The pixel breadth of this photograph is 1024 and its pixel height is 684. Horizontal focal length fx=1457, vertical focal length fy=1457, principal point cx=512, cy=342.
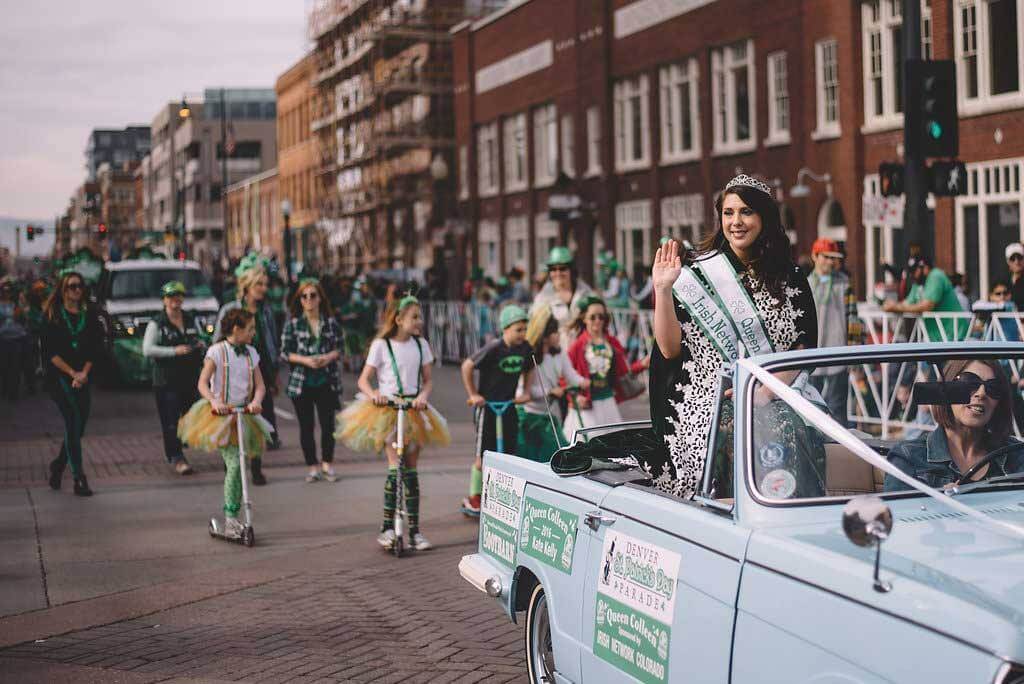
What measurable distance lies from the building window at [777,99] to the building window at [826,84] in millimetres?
1504

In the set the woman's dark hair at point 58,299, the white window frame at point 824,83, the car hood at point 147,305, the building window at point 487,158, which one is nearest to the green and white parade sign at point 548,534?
the woman's dark hair at point 58,299

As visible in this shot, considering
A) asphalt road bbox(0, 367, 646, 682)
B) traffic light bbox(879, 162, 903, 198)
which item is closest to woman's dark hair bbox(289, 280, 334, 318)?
asphalt road bbox(0, 367, 646, 682)

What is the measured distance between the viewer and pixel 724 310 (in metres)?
5.36

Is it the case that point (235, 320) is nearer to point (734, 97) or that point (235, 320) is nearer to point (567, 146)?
point (734, 97)

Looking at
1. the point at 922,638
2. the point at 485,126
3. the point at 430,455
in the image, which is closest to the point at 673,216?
the point at 485,126

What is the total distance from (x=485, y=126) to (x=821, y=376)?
46.3 metres

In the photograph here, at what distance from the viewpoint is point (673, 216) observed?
3594 centimetres

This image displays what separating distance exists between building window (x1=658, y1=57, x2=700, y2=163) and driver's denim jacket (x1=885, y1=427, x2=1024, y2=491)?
3065cm

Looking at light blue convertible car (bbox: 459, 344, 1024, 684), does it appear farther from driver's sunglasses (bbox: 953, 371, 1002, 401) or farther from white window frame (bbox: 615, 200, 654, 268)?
white window frame (bbox: 615, 200, 654, 268)

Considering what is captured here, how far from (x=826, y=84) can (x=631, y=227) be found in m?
10.1

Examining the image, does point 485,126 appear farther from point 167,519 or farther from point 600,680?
point 600,680

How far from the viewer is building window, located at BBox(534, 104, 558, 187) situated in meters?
44.0

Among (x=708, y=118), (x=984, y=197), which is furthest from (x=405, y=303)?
(x=708, y=118)

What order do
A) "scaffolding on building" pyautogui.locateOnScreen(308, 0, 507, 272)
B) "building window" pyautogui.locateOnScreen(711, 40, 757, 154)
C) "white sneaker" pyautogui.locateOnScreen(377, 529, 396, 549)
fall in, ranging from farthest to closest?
"scaffolding on building" pyautogui.locateOnScreen(308, 0, 507, 272), "building window" pyautogui.locateOnScreen(711, 40, 757, 154), "white sneaker" pyautogui.locateOnScreen(377, 529, 396, 549)
